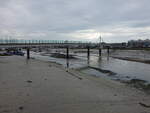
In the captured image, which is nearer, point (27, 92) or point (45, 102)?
point (45, 102)

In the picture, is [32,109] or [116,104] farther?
[116,104]

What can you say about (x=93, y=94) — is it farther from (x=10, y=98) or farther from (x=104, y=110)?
(x=10, y=98)

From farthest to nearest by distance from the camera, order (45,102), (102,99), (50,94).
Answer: (50,94) → (102,99) → (45,102)

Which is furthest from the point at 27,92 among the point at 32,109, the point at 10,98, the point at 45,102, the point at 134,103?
the point at 134,103

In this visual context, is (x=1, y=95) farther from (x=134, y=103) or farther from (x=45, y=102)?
(x=134, y=103)

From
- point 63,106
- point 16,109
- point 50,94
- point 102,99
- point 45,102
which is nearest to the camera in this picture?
point 16,109

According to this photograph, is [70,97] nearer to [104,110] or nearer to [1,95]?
[104,110]

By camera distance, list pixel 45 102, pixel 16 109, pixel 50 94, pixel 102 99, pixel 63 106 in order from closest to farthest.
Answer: pixel 16 109 < pixel 63 106 < pixel 45 102 < pixel 102 99 < pixel 50 94

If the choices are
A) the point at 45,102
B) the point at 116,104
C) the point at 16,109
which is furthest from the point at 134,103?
the point at 16,109

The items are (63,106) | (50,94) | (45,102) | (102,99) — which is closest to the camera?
(63,106)

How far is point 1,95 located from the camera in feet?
25.3

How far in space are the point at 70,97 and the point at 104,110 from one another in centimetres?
213

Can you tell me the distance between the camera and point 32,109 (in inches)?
233

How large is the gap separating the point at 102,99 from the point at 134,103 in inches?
56.0
